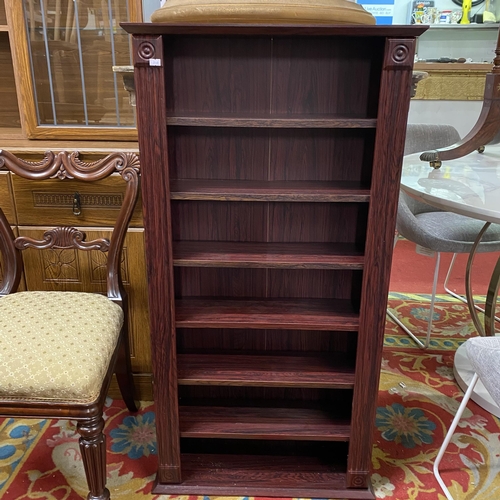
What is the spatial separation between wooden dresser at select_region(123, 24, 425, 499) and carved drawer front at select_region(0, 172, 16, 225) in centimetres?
61

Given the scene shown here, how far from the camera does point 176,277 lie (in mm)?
1401

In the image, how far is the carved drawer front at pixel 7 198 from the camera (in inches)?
61.4

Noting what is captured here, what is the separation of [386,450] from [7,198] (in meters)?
1.48

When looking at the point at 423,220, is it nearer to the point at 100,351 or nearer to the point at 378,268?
the point at 378,268

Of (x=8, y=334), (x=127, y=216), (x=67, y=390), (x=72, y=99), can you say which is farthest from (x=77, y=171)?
(x=67, y=390)

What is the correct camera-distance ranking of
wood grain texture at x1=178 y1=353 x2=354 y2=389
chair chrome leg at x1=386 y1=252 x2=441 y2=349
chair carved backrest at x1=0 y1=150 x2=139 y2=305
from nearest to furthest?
wood grain texture at x1=178 y1=353 x2=354 y2=389
chair carved backrest at x1=0 y1=150 x2=139 y2=305
chair chrome leg at x1=386 y1=252 x2=441 y2=349

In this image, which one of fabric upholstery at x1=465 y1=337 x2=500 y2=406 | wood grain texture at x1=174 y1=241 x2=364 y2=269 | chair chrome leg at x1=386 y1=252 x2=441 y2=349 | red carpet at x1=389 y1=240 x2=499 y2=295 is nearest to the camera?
fabric upholstery at x1=465 y1=337 x2=500 y2=406

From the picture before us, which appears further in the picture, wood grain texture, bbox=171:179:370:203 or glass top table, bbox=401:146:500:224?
glass top table, bbox=401:146:500:224

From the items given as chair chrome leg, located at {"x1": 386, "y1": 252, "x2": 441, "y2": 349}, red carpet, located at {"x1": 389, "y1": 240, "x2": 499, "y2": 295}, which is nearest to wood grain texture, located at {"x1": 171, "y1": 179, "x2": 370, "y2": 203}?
chair chrome leg, located at {"x1": 386, "y1": 252, "x2": 441, "y2": 349}

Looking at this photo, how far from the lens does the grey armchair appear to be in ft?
6.64

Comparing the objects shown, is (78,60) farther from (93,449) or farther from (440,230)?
(440,230)

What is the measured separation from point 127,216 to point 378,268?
0.73 meters

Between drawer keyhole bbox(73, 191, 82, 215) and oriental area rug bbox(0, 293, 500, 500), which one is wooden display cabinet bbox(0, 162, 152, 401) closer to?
drawer keyhole bbox(73, 191, 82, 215)

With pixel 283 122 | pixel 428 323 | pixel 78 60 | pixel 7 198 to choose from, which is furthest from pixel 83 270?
pixel 428 323
